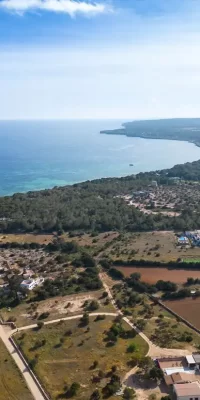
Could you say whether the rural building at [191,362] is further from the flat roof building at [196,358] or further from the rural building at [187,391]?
the rural building at [187,391]

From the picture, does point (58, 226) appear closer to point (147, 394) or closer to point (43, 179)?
point (147, 394)

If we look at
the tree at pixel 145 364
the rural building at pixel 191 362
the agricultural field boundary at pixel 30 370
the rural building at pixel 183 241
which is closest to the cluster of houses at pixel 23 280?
the agricultural field boundary at pixel 30 370

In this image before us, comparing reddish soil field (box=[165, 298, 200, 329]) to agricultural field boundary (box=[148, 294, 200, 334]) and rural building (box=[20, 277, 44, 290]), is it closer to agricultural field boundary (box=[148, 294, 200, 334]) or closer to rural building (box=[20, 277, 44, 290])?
agricultural field boundary (box=[148, 294, 200, 334])

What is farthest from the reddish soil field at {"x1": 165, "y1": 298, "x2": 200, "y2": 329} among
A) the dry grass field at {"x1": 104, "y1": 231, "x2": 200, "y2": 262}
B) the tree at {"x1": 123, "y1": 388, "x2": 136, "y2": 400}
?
the tree at {"x1": 123, "y1": 388, "x2": 136, "y2": 400}

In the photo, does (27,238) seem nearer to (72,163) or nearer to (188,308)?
(188,308)

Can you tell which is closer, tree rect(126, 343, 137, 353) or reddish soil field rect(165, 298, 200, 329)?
tree rect(126, 343, 137, 353)

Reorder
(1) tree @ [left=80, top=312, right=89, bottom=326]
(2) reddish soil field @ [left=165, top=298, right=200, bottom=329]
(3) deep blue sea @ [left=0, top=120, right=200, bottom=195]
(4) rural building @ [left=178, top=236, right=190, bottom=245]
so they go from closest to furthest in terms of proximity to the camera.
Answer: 1. (1) tree @ [left=80, top=312, right=89, bottom=326]
2. (2) reddish soil field @ [left=165, top=298, right=200, bottom=329]
3. (4) rural building @ [left=178, top=236, right=190, bottom=245]
4. (3) deep blue sea @ [left=0, top=120, right=200, bottom=195]
